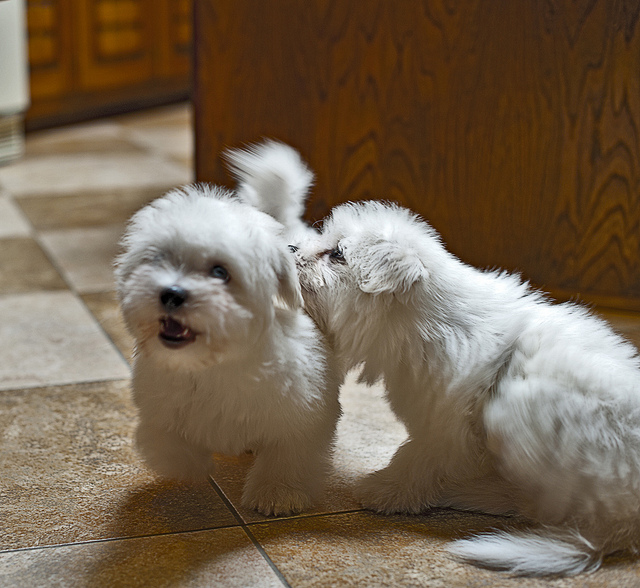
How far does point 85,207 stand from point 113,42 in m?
2.05

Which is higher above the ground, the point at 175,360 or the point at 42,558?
the point at 175,360

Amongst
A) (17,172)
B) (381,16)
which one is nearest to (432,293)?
(381,16)

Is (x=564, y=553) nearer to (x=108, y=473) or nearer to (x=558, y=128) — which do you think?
(x=108, y=473)

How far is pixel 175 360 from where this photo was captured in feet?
3.98

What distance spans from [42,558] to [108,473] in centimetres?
28

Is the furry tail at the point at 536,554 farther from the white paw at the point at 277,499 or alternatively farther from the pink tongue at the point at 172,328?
the pink tongue at the point at 172,328

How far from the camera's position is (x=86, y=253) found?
2.88m

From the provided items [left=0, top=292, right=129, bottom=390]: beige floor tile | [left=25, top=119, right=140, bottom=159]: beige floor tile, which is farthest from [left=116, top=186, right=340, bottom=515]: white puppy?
[left=25, top=119, right=140, bottom=159]: beige floor tile

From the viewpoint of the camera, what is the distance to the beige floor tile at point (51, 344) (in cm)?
193

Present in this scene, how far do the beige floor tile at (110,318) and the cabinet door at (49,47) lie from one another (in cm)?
262

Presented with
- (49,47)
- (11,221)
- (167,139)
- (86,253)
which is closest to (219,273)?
(86,253)

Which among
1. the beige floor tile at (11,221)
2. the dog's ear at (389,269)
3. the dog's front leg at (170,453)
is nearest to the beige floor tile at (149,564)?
the dog's front leg at (170,453)

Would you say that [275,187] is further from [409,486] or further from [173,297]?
[409,486]

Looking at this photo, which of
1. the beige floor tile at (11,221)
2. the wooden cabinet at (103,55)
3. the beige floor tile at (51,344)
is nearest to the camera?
the beige floor tile at (51,344)
